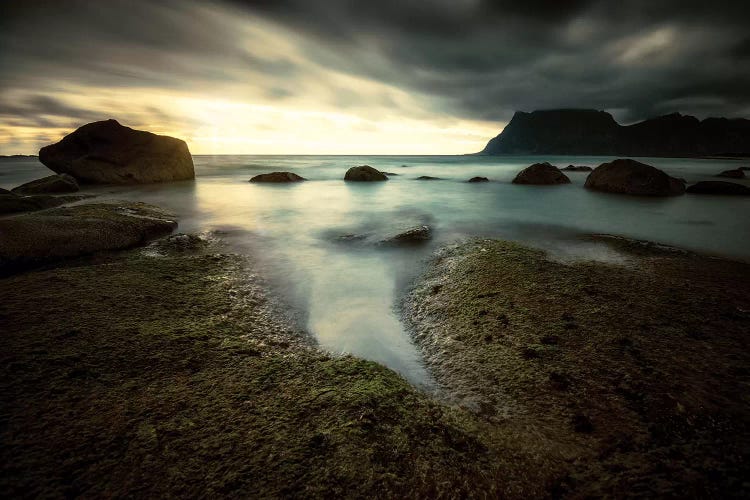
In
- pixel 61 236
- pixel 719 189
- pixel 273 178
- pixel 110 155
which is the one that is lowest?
pixel 61 236

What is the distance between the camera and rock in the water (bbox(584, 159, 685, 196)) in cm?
1578

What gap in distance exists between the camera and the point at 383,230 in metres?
9.70

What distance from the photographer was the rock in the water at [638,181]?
15781mm

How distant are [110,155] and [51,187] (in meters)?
5.75

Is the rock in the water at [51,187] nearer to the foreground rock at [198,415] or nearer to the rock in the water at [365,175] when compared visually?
the foreground rock at [198,415]

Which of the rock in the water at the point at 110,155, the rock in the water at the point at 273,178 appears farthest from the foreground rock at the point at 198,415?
the rock in the water at the point at 273,178

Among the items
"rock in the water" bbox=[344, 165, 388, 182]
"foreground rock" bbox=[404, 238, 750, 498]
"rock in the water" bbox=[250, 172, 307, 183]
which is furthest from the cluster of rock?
"rock in the water" bbox=[250, 172, 307, 183]

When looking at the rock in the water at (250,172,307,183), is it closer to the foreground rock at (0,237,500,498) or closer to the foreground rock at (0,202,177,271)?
the foreground rock at (0,202,177,271)

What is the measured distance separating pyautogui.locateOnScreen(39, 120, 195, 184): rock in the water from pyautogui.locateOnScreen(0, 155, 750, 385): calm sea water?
4371 millimetres

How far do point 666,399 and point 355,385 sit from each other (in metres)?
2.48

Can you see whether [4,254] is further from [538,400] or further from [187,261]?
[538,400]

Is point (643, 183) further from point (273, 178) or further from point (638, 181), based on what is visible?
point (273, 178)

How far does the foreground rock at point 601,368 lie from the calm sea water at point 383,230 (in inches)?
27.5

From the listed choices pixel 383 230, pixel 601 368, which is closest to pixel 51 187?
pixel 383 230
